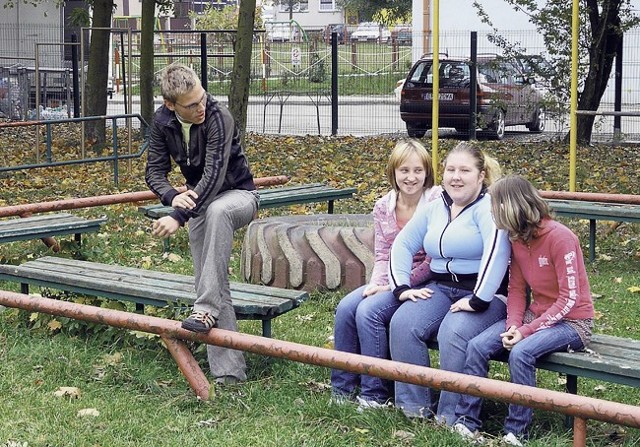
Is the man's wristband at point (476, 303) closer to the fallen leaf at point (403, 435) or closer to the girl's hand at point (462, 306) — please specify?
the girl's hand at point (462, 306)

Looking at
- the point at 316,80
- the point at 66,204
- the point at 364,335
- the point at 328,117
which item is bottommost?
the point at 364,335

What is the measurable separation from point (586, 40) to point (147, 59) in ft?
23.4

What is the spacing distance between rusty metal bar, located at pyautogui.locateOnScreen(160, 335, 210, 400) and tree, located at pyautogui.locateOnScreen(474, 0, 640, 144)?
13049mm

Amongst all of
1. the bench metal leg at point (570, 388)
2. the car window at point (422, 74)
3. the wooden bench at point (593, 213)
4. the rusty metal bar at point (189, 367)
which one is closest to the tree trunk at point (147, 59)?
the car window at point (422, 74)

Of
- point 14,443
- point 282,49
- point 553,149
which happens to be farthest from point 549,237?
point 282,49

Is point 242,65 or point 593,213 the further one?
point 242,65

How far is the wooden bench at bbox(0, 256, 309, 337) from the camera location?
18.3ft

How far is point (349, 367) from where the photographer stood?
4445mm

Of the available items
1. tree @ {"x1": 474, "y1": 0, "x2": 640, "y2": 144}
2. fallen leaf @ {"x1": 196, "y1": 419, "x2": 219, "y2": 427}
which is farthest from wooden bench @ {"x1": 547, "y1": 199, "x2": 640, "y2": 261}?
tree @ {"x1": 474, "y1": 0, "x2": 640, "y2": 144}

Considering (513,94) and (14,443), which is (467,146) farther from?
(513,94)

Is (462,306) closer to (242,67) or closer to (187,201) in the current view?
(187,201)

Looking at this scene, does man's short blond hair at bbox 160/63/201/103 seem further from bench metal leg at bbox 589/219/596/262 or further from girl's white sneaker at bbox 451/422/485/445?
bench metal leg at bbox 589/219/596/262

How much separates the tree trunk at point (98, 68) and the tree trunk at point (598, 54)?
7607 mm

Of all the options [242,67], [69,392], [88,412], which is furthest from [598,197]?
[242,67]
